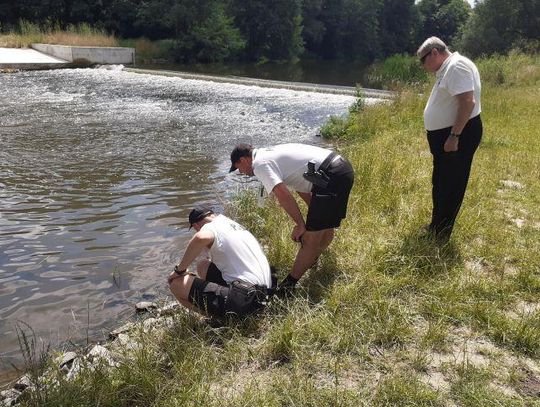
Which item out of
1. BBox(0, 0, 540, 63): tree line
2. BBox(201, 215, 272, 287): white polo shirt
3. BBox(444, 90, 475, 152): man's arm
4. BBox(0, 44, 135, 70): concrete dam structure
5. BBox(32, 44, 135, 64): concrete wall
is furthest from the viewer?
BBox(0, 0, 540, 63): tree line

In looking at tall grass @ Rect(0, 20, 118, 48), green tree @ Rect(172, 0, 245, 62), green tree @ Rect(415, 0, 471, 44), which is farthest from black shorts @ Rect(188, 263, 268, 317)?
green tree @ Rect(415, 0, 471, 44)

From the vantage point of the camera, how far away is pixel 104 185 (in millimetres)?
7828

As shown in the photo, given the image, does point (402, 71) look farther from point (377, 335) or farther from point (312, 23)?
point (312, 23)

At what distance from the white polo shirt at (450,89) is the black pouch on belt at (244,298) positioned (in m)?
2.14

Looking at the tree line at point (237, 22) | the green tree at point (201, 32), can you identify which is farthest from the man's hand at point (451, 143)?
the green tree at point (201, 32)

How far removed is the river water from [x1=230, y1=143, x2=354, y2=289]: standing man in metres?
1.65

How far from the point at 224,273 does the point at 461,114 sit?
2291mm

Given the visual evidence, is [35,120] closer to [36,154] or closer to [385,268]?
[36,154]

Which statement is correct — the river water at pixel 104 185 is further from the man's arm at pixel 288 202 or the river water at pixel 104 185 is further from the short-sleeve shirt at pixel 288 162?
the short-sleeve shirt at pixel 288 162

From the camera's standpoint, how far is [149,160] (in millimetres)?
9406

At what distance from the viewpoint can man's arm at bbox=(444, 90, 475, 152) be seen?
3953 mm

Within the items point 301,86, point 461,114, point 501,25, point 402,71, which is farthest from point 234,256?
point 501,25

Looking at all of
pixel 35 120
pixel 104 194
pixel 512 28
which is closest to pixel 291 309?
pixel 104 194

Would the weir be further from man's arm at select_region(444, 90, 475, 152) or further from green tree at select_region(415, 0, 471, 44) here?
green tree at select_region(415, 0, 471, 44)
